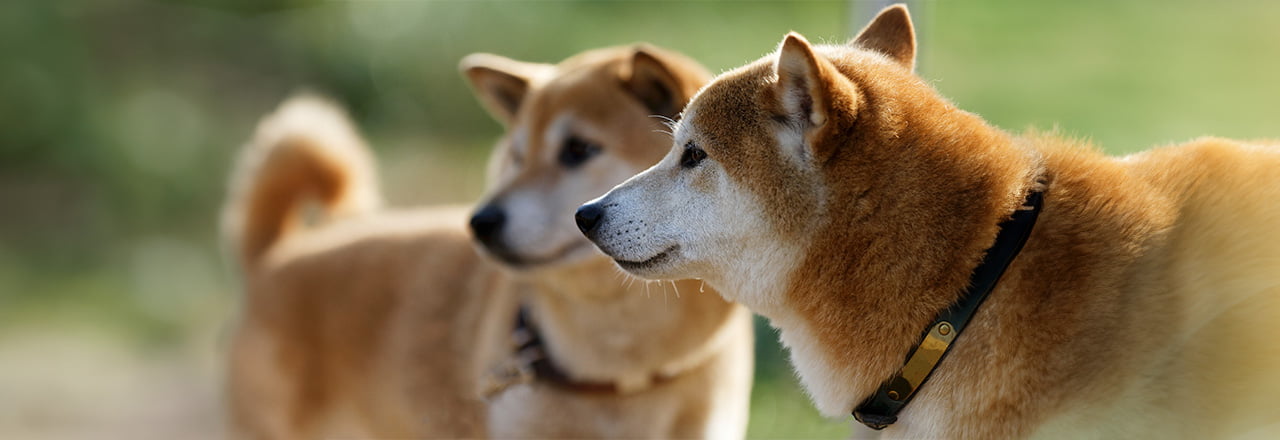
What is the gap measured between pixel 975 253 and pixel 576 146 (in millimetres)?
1483

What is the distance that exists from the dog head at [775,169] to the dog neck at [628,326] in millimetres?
777

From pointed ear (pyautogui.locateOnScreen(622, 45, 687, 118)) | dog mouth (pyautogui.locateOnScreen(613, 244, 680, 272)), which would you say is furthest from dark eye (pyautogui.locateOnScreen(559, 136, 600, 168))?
dog mouth (pyautogui.locateOnScreen(613, 244, 680, 272))

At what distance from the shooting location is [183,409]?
5691 millimetres

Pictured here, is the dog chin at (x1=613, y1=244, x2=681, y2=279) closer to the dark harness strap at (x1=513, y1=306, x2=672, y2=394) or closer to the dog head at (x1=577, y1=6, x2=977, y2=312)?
the dog head at (x1=577, y1=6, x2=977, y2=312)

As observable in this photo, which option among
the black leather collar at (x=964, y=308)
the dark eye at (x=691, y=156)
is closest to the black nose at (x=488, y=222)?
the dark eye at (x=691, y=156)

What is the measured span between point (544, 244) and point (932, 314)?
54.2 inches

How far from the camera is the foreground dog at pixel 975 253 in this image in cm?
172

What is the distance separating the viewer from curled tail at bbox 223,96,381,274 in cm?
377

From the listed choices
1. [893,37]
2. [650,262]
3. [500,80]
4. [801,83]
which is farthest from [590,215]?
[500,80]

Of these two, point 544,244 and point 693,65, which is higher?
point 693,65

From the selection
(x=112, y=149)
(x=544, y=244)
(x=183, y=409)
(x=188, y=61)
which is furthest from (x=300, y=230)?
(x=188, y=61)

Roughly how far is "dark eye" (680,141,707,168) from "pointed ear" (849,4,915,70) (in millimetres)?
411

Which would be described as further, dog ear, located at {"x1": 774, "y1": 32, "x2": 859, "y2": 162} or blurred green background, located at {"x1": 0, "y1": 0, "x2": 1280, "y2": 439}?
blurred green background, located at {"x1": 0, "y1": 0, "x2": 1280, "y2": 439}

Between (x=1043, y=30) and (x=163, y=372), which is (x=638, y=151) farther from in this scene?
(x=1043, y=30)
